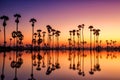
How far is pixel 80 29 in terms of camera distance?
154 m

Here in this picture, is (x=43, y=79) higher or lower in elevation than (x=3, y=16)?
lower

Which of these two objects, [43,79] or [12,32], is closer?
[43,79]

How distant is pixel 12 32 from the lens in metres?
126

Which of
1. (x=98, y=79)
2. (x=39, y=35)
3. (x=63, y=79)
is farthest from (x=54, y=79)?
(x=39, y=35)

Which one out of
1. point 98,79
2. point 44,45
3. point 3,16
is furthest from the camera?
point 44,45

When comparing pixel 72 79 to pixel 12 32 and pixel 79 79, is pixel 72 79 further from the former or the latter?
pixel 12 32

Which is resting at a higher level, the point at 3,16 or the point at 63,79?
the point at 3,16

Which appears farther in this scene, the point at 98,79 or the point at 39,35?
the point at 39,35

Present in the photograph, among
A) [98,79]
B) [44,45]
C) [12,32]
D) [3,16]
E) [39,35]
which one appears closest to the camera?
[98,79]

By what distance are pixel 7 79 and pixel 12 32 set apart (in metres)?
104

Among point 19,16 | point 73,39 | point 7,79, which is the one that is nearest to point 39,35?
point 73,39

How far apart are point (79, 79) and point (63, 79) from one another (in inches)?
52.1

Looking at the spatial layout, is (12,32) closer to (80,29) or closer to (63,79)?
(80,29)

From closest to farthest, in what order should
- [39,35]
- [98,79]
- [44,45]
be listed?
[98,79], [39,35], [44,45]
